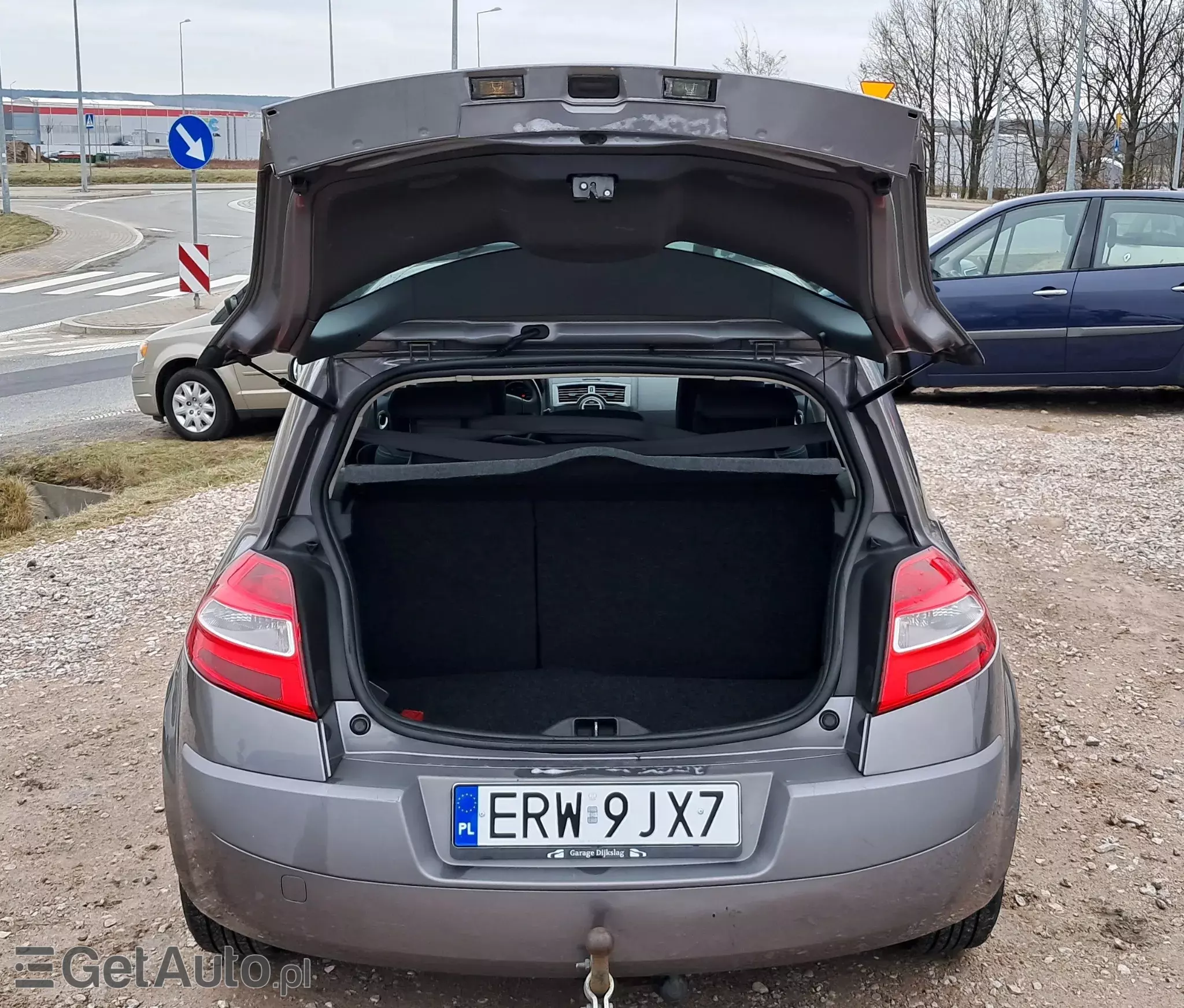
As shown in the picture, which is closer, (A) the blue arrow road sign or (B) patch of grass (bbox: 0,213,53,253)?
(A) the blue arrow road sign

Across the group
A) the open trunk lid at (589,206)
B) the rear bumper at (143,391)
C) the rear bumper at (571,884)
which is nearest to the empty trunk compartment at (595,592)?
the open trunk lid at (589,206)

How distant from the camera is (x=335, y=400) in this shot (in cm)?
276

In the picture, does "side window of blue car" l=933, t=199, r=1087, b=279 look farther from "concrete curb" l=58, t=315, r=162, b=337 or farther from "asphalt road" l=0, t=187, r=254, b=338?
"concrete curb" l=58, t=315, r=162, b=337

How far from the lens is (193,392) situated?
32.5 ft

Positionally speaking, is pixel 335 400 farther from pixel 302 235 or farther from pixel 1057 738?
pixel 1057 738

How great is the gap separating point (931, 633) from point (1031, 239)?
314 inches

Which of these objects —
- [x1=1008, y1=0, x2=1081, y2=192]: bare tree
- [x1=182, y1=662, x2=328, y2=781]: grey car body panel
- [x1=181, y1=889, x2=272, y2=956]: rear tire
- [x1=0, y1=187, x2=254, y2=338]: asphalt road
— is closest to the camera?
[x1=182, y1=662, x2=328, y2=781]: grey car body panel

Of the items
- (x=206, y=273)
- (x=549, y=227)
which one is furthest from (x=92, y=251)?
(x=549, y=227)

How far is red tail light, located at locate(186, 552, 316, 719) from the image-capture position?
235 centimetres

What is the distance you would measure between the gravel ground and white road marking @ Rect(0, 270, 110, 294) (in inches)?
815

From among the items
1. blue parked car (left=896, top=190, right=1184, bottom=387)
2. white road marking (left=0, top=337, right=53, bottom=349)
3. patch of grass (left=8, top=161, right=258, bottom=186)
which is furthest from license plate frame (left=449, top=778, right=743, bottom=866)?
patch of grass (left=8, top=161, right=258, bottom=186)

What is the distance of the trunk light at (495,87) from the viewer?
2033mm

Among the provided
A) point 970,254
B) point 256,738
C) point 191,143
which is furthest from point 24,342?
point 256,738

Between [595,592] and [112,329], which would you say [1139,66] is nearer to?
[112,329]
